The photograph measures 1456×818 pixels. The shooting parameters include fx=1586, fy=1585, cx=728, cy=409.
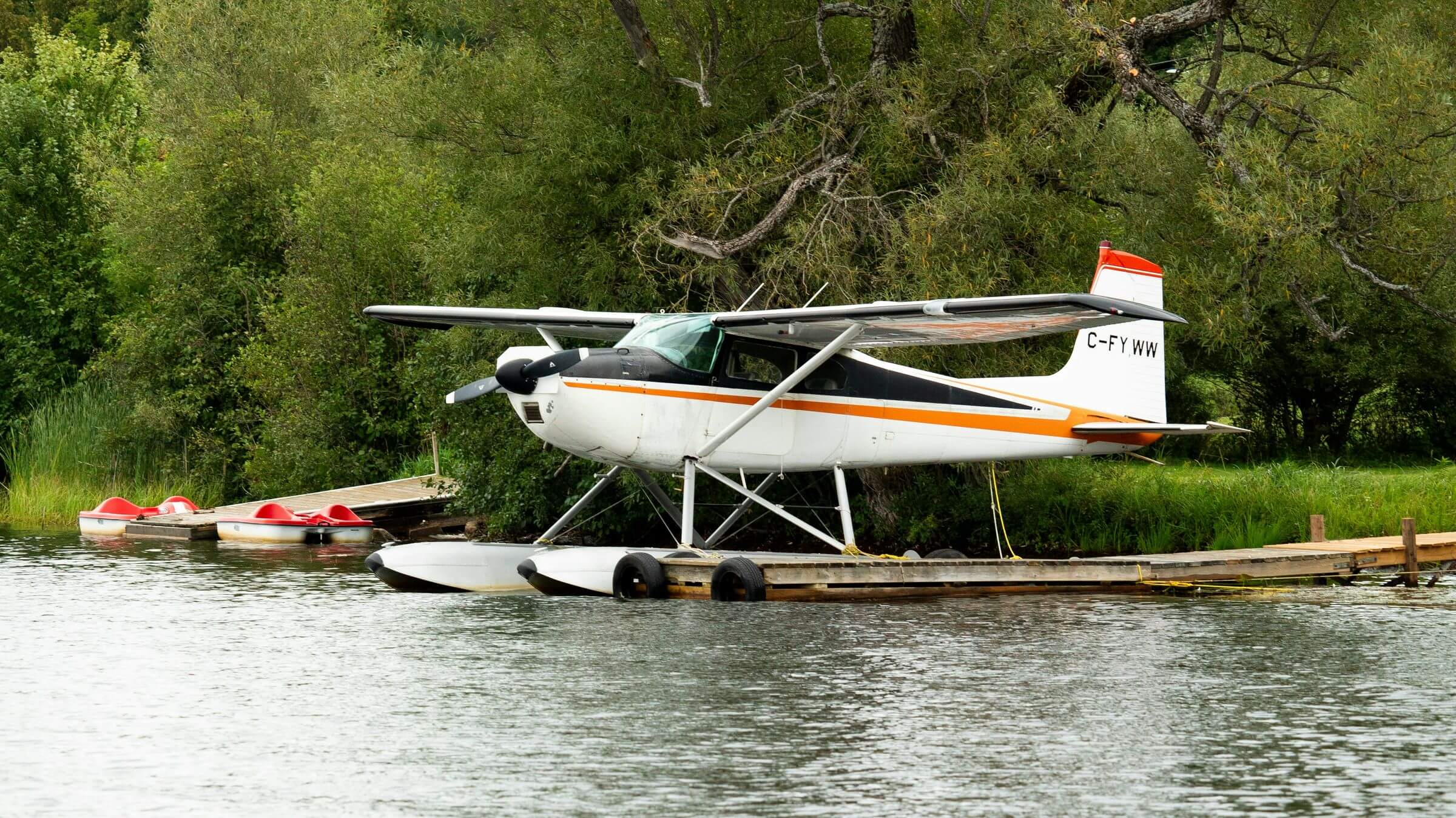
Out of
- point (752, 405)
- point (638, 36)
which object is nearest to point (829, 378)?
point (752, 405)

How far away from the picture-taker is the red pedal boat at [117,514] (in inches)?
854

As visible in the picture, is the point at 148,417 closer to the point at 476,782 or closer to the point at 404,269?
the point at 404,269

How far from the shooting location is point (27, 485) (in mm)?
25703

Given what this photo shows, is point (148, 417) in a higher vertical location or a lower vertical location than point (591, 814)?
higher

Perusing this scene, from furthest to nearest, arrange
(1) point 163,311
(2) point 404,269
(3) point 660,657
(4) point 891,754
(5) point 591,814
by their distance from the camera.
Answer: (1) point 163,311, (2) point 404,269, (3) point 660,657, (4) point 891,754, (5) point 591,814

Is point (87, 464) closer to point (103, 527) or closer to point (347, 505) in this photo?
point (103, 527)

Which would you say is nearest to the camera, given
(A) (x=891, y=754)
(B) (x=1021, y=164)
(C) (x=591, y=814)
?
(C) (x=591, y=814)

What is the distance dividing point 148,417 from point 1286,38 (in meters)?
18.7

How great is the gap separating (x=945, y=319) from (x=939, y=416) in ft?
5.58

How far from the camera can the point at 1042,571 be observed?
42.3 ft

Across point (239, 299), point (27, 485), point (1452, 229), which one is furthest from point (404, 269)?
point (1452, 229)

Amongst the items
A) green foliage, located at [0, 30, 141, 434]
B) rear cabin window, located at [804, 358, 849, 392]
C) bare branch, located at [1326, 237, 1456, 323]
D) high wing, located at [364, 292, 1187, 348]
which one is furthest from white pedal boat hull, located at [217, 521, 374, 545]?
bare branch, located at [1326, 237, 1456, 323]

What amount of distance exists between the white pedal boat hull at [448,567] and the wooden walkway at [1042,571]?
2006 mm

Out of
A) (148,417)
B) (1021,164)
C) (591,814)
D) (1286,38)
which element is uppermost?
(1286,38)
